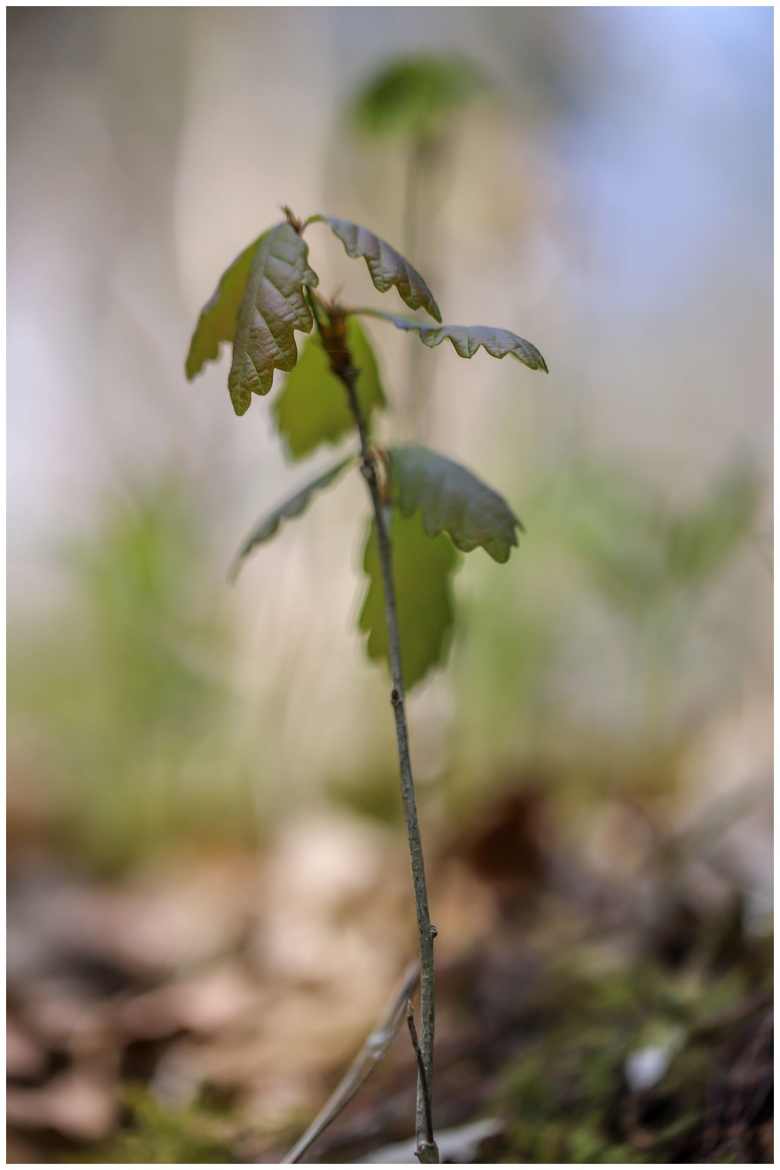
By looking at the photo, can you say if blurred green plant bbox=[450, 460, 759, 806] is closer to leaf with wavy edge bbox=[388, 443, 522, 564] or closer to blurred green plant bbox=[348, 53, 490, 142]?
blurred green plant bbox=[348, 53, 490, 142]

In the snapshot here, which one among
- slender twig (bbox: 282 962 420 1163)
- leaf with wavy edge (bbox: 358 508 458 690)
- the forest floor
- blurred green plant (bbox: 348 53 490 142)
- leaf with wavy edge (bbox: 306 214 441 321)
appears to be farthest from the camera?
blurred green plant (bbox: 348 53 490 142)

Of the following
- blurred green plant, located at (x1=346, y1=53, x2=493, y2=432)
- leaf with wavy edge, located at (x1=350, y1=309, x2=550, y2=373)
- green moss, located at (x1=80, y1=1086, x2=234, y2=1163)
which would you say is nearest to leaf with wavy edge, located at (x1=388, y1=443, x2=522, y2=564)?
leaf with wavy edge, located at (x1=350, y1=309, x2=550, y2=373)

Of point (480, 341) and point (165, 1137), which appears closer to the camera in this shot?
point (480, 341)

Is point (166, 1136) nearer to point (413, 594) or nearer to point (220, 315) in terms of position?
point (413, 594)

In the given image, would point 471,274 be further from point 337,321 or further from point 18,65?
point 337,321

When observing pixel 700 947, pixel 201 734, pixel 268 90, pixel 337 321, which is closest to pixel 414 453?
pixel 337 321

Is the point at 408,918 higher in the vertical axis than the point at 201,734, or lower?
lower

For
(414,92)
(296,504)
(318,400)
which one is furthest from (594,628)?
(296,504)
